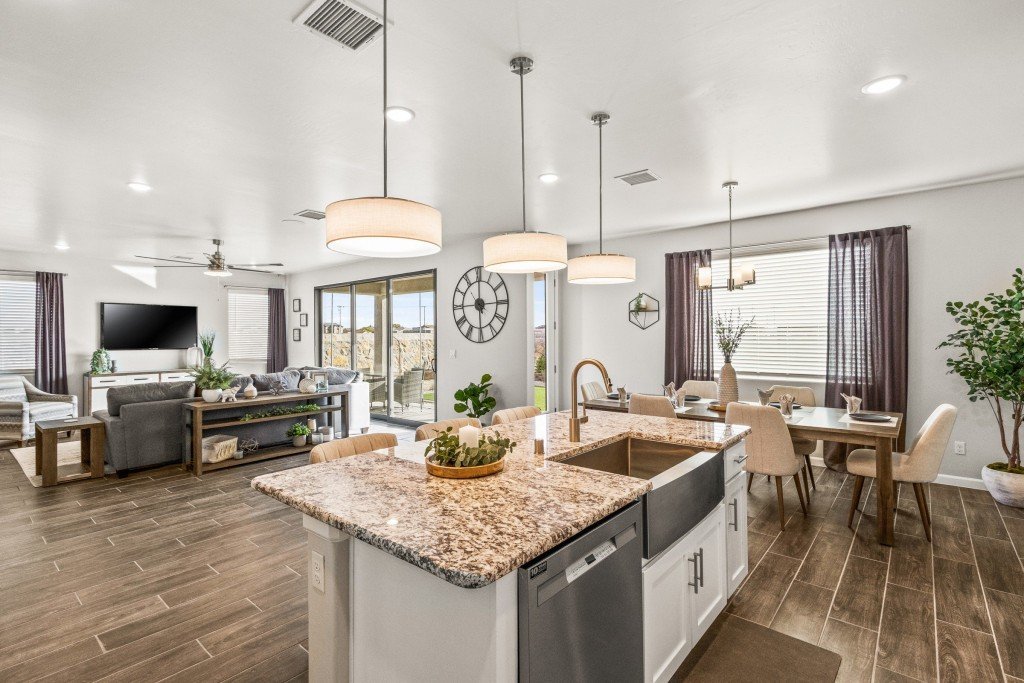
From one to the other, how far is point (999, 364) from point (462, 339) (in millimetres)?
5262

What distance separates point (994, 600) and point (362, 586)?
3.10 m

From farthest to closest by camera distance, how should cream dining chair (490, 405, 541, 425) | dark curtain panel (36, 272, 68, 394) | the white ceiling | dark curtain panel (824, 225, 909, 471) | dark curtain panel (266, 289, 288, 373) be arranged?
1. dark curtain panel (266, 289, 288, 373)
2. dark curtain panel (36, 272, 68, 394)
3. dark curtain panel (824, 225, 909, 471)
4. cream dining chair (490, 405, 541, 425)
5. the white ceiling

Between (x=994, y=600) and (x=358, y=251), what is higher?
(x=358, y=251)

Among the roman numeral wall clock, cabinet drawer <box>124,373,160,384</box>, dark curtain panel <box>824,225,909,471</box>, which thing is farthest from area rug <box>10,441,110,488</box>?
dark curtain panel <box>824,225,909,471</box>

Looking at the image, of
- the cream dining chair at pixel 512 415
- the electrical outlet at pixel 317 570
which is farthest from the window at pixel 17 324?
the electrical outlet at pixel 317 570

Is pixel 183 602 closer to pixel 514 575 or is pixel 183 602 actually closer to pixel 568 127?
pixel 514 575

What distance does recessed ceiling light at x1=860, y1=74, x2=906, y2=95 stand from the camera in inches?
96.4

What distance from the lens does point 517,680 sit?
1.18m

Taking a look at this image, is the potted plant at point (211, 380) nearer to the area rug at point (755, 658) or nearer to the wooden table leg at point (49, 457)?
the wooden table leg at point (49, 457)

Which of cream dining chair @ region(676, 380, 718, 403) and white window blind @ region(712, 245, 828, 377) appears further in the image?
cream dining chair @ region(676, 380, 718, 403)

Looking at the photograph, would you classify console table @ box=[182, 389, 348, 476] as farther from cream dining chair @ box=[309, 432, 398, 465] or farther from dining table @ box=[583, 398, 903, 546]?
dining table @ box=[583, 398, 903, 546]

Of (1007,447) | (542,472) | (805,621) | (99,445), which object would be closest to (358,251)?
(542,472)

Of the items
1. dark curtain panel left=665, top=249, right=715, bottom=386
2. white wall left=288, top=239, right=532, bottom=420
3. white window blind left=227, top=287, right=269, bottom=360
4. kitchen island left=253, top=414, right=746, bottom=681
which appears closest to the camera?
kitchen island left=253, top=414, right=746, bottom=681

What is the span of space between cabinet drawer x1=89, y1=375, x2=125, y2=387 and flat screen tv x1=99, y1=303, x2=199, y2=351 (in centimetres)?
58
